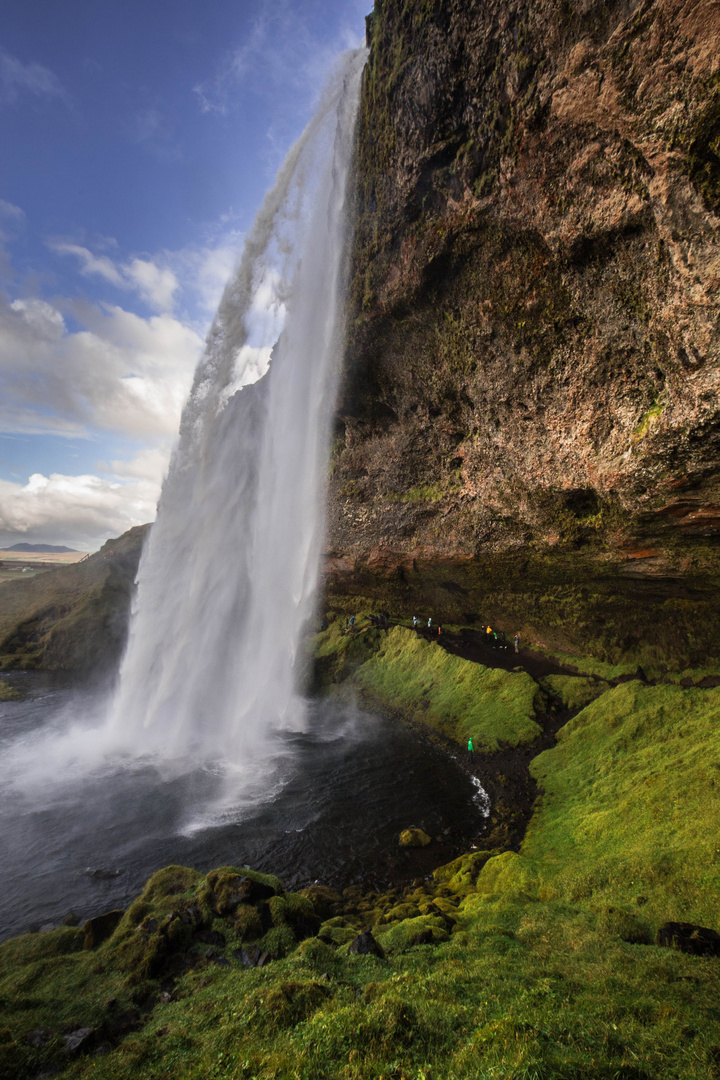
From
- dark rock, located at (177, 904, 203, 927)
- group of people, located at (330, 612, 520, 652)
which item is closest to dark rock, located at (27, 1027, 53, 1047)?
dark rock, located at (177, 904, 203, 927)

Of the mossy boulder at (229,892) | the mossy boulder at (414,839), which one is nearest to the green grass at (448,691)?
the mossy boulder at (414,839)

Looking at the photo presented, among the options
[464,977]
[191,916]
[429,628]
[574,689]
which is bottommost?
[191,916]

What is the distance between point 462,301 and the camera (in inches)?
744

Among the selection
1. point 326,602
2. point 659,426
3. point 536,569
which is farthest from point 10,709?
point 659,426

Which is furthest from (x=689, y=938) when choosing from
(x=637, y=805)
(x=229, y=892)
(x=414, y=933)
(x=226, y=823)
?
(x=226, y=823)

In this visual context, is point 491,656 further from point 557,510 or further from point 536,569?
point 557,510

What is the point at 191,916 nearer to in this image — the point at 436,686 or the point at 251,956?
the point at 251,956

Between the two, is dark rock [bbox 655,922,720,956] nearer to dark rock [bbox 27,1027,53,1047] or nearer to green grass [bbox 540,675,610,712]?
dark rock [bbox 27,1027,53,1047]

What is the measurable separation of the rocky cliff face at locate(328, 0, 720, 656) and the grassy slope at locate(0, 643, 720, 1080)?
9.35 meters

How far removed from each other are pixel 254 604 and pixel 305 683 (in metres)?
9.77

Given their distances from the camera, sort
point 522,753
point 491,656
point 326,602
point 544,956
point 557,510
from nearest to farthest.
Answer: point 544,956, point 557,510, point 522,753, point 491,656, point 326,602

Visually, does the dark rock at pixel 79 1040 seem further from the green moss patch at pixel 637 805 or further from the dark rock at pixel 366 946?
the green moss patch at pixel 637 805

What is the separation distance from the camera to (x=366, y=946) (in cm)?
920

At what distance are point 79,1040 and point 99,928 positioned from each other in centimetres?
460
